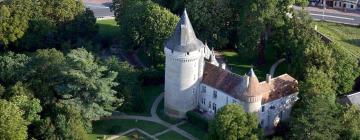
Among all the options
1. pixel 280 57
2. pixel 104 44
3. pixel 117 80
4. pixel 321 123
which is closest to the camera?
pixel 321 123

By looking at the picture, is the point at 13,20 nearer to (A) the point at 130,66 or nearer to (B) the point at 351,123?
(A) the point at 130,66

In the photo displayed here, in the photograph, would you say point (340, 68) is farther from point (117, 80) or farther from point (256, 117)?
point (117, 80)

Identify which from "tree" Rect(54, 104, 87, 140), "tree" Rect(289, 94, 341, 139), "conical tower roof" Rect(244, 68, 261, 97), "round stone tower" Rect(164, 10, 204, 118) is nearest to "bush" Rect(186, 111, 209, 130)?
"round stone tower" Rect(164, 10, 204, 118)

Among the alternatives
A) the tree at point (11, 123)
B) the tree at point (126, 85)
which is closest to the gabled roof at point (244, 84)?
the tree at point (126, 85)

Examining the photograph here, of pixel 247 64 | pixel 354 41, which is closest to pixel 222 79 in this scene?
pixel 247 64

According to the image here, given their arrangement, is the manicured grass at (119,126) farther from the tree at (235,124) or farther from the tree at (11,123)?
the tree at (235,124)

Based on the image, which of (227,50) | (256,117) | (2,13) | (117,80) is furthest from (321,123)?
(2,13)
